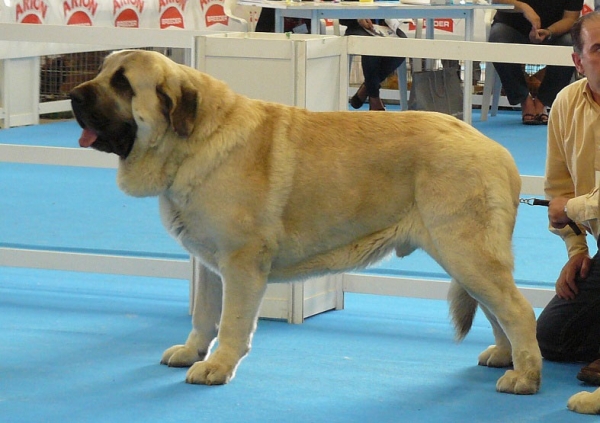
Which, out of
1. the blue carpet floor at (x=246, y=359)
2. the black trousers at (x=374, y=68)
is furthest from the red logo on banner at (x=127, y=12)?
the blue carpet floor at (x=246, y=359)

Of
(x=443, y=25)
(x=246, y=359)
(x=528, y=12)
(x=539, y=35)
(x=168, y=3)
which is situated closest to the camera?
(x=246, y=359)

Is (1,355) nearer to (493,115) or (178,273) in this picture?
(178,273)

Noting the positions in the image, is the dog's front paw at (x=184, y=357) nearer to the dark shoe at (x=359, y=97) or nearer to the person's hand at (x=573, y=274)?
the person's hand at (x=573, y=274)

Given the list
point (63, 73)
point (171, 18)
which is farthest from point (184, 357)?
point (171, 18)

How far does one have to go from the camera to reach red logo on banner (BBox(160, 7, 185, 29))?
38.3ft

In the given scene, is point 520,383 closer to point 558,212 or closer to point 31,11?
point 558,212

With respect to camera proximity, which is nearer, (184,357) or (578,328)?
(184,357)

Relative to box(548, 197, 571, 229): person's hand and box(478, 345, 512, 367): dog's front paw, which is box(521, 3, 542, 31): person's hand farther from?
box(478, 345, 512, 367): dog's front paw

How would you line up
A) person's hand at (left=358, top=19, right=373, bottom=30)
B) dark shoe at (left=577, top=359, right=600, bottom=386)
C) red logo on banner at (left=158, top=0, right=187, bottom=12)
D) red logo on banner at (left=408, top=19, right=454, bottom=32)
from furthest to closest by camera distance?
red logo on banner at (left=408, top=19, right=454, bottom=32) < red logo on banner at (left=158, top=0, right=187, bottom=12) < person's hand at (left=358, top=19, right=373, bottom=30) < dark shoe at (left=577, top=359, right=600, bottom=386)

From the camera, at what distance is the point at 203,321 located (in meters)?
3.53

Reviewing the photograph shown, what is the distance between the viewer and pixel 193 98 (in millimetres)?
3205

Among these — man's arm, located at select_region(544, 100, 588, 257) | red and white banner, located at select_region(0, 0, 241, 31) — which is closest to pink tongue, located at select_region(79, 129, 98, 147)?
man's arm, located at select_region(544, 100, 588, 257)

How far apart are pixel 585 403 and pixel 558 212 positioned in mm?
730

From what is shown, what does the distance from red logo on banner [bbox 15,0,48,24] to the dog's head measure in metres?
6.77
